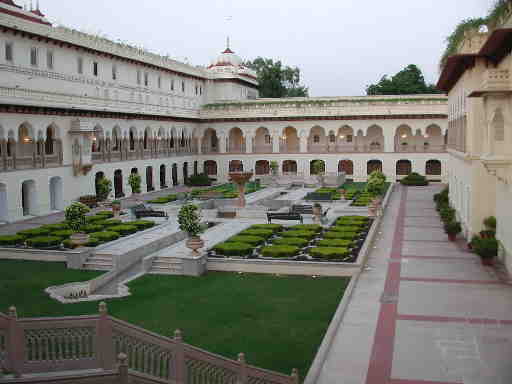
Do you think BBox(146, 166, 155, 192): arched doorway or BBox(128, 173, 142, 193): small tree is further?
BBox(146, 166, 155, 192): arched doorway

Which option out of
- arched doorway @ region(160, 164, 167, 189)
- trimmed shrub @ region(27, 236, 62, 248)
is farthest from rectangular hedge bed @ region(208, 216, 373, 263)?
arched doorway @ region(160, 164, 167, 189)

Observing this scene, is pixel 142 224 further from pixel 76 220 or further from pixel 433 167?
pixel 433 167

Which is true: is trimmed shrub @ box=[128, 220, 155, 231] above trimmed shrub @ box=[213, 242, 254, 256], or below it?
above

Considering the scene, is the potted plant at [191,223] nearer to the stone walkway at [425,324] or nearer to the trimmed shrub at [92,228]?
the stone walkway at [425,324]

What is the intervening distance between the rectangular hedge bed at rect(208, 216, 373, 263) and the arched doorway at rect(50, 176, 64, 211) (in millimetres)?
14796

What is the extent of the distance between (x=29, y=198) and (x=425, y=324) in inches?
996

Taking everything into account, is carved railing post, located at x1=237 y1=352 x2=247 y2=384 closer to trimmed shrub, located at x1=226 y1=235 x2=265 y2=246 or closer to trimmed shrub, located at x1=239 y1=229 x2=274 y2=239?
trimmed shrub, located at x1=226 y1=235 x2=265 y2=246

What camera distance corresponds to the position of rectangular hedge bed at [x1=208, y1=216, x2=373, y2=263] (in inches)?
770

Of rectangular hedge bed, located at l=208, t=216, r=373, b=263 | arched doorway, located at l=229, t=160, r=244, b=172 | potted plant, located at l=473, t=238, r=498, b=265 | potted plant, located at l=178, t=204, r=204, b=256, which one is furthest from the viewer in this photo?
arched doorway, located at l=229, t=160, r=244, b=172

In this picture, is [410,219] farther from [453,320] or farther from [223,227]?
[453,320]

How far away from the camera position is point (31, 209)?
3244 centimetres

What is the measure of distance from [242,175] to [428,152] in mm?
23899

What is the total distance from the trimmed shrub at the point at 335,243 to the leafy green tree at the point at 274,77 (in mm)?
57271

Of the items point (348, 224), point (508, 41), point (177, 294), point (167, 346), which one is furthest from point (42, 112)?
point (167, 346)
